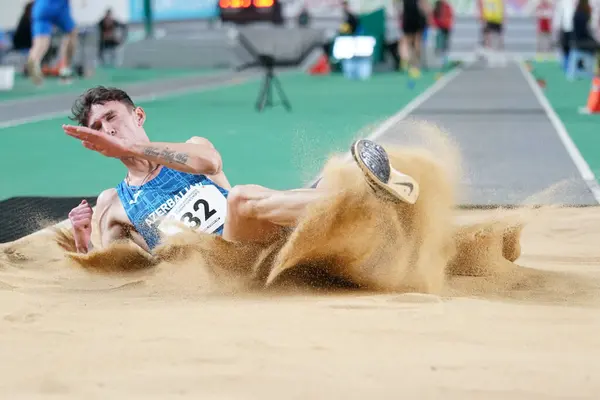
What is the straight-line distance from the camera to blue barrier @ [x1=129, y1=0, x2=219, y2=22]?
4972 centimetres

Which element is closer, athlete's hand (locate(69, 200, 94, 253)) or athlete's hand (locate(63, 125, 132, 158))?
athlete's hand (locate(63, 125, 132, 158))

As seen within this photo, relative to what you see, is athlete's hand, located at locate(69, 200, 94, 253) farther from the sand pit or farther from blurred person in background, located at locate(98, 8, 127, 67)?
blurred person in background, located at locate(98, 8, 127, 67)

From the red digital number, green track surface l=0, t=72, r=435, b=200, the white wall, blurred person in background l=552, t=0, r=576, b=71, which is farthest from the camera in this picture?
the white wall

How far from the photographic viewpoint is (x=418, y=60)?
109 feet

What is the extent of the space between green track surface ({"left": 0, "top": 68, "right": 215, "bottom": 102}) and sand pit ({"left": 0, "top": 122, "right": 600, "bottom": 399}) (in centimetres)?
1644

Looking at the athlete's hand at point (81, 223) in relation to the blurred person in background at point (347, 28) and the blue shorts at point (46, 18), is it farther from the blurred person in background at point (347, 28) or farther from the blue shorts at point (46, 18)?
the blurred person in background at point (347, 28)

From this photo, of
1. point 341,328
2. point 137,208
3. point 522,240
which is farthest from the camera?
point 522,240

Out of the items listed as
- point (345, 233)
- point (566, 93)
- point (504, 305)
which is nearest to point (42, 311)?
point (345, 233)

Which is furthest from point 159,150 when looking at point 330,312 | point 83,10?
point 83,10

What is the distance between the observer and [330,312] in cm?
509

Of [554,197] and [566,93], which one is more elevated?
[554,197]

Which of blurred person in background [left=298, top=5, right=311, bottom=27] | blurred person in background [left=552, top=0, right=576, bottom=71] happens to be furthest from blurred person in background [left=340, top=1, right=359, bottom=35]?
blurred person in background [left=298, top=5, right=311, bottom=27]

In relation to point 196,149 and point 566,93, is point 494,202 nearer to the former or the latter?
point 196,149

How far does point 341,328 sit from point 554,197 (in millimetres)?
4945
